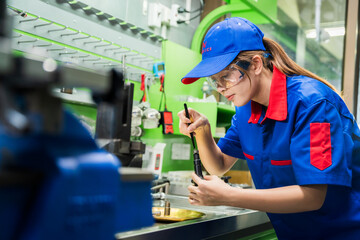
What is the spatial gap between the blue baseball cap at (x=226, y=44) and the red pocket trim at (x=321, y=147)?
422 millimetres

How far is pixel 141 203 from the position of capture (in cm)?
70

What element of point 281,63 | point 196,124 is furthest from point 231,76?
point 196,124

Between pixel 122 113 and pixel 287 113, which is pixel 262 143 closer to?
pixel 287 113

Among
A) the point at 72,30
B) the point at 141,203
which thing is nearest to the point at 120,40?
the point at 72,30

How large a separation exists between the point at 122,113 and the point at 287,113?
35.3 inches

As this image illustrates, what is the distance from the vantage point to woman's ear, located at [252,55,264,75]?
163 cm

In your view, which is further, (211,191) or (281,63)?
Answer: (281,63)

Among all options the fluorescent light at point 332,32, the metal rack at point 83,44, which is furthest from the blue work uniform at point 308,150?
the fluorescent light at point 332,32

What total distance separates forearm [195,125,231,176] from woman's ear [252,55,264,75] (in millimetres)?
440

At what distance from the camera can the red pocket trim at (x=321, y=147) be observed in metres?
1.42

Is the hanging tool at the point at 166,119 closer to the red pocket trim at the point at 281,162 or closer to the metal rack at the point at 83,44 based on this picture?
the metal rack at the point at 83,44

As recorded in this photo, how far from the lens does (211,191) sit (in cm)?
151

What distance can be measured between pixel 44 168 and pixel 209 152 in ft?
5.00

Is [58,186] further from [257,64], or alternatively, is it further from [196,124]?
[196,124]
